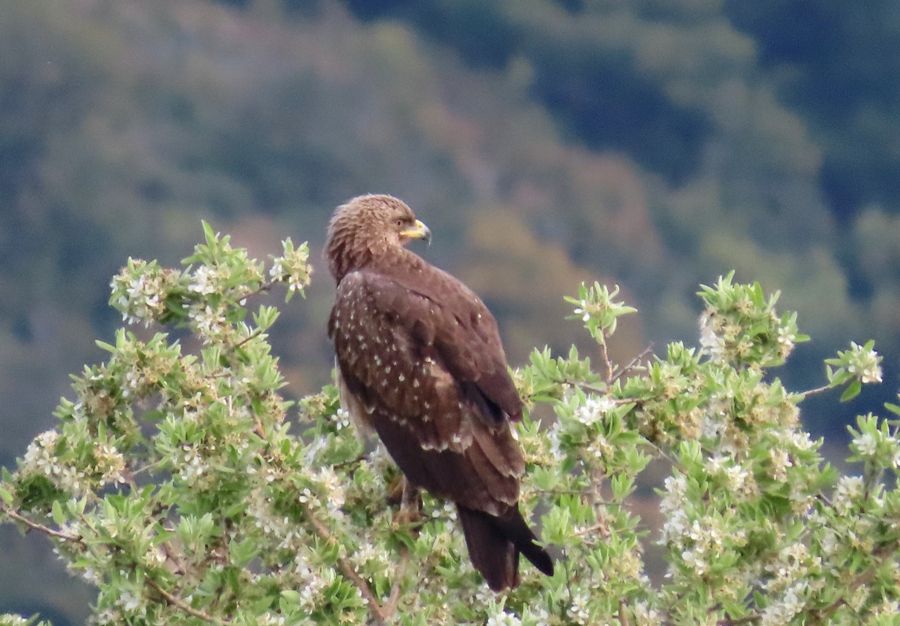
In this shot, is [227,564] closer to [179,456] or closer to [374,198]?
[179,456]

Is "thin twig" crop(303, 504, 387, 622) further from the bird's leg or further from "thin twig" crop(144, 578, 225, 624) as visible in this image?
"thin twig" crop(144, 578, 225, 624)

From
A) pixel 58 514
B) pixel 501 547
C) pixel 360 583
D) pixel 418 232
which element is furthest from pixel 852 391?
pixel 58 514

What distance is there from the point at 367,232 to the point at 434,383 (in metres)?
1.69

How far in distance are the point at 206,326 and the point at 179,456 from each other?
936 mm

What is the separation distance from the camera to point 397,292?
7.11m

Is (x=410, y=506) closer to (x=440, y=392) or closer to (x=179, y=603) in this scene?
(x=440, y=392)

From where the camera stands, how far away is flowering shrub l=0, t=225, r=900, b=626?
5371 millimetres

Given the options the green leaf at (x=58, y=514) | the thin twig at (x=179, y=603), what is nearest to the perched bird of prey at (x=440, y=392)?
the thin twig at (x=179, y=603)

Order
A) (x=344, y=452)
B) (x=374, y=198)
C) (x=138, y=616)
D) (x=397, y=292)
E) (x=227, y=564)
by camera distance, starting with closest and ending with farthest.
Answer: (x=138, y=616) < (x=227, y=564) < (x=344, y=452) < (x=397, y=292) < (x=374, y=198)

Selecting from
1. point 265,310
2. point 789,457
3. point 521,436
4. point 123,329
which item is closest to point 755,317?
point 789,457

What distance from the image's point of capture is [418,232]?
829 cm

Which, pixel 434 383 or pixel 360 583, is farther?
pixel 434 383

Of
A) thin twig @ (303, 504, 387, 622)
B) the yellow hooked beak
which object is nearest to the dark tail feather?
thin twig @ (303, 504, 387, 622)

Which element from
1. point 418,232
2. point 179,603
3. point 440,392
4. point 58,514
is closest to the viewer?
point 179,603
